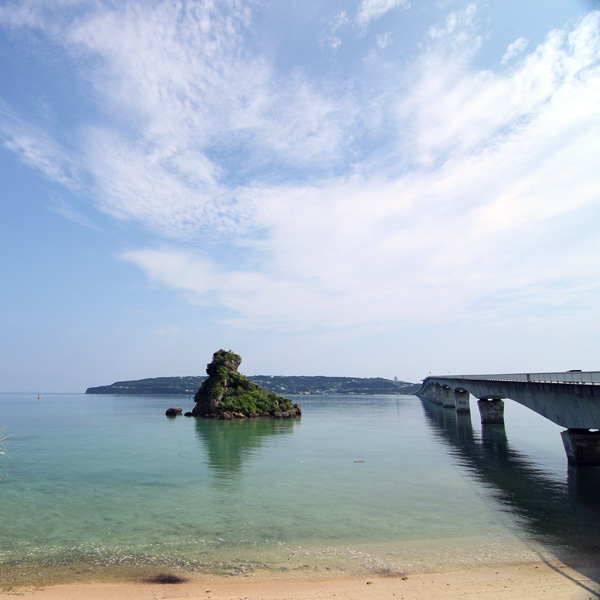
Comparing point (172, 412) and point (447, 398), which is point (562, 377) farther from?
point (447, 398)

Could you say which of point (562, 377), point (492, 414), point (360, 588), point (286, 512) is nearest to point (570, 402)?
point (562, 377)

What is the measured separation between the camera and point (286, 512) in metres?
25.0

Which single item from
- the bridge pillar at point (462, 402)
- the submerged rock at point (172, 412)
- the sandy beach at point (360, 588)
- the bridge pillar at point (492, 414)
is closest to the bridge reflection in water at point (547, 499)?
the sandy beach at point (360, 588)

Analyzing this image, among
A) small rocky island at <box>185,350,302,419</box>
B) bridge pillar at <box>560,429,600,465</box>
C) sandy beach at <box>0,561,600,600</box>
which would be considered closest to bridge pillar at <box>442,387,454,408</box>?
small rocky island at <box>185,350,302,419</box>

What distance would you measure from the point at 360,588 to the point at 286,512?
10.7 meters

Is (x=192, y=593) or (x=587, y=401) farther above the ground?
(x=587, y=401)

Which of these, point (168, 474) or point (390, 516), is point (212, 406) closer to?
point (168, 474)

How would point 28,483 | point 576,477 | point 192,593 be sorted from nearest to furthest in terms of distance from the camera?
point 192,593, point 28,483, point 576,477

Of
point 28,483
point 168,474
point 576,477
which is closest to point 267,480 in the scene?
point 168,474

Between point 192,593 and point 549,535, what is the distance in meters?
17.6

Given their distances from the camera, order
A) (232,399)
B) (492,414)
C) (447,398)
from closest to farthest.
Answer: (492,414) → (232,399) → (447,398)

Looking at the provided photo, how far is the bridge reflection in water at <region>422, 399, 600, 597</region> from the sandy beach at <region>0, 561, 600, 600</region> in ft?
3.53

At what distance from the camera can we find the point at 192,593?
47.4 feet

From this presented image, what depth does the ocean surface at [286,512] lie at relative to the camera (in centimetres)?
1750
